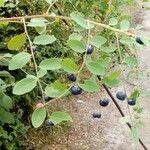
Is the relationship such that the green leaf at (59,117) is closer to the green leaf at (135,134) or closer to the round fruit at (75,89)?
the round fruit at (75,89)

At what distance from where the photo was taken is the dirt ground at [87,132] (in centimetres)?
420

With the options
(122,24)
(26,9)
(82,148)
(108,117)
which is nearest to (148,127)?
(108,117)

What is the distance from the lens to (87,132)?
4.50m

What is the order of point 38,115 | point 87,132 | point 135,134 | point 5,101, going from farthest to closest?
1. point 87,132
2. point 5,101
3. point 135,134
4. point 38,115

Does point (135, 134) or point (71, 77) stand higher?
point (71, 77)

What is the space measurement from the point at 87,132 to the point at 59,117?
3295 millimetres

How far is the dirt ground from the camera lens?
13.8 feet

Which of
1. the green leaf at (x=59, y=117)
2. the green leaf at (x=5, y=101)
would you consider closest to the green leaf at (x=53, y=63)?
the green leaf at (x=59, y=117)

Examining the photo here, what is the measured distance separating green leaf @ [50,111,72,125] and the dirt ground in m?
2.74

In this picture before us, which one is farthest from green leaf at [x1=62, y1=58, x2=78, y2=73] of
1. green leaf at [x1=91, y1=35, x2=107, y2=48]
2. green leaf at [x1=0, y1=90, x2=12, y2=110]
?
green leaf at [x1=0, y1=90, x2=12, y2=110]

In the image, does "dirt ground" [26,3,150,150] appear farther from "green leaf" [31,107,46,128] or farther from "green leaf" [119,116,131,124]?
"green leaf" [31,107,46,128]

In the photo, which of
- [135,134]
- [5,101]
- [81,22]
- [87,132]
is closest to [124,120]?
[135,134]

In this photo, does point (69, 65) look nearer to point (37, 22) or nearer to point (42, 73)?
point (42, 73)

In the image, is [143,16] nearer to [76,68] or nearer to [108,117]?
[108,117]
